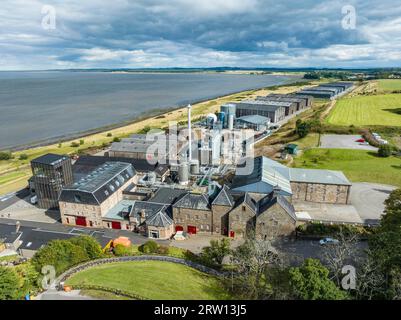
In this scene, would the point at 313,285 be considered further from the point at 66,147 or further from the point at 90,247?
the point at 66,147

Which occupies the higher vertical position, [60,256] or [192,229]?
[60,256]

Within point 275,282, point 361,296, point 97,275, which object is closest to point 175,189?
point 97,275

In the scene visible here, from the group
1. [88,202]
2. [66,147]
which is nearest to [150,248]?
[88,202]

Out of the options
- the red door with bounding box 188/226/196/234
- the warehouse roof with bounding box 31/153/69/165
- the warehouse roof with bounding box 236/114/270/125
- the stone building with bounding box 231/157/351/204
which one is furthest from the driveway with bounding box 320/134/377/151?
the warehouse roof with bounding box 31/153/69/165

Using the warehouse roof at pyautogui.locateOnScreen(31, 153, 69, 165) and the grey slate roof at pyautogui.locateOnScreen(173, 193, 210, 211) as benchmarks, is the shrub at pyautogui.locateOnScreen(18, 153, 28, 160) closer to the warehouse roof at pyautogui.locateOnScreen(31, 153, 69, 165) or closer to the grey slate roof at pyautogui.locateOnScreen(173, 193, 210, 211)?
the warehouse roof at pyautogui.locateOnScreen(31, 153, 69, 165)

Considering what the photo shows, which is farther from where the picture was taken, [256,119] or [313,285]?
[256,119]

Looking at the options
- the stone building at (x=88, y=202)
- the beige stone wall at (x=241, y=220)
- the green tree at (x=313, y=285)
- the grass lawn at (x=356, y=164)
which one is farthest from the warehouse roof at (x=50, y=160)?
the grass lawn at (x=356, y=164)
